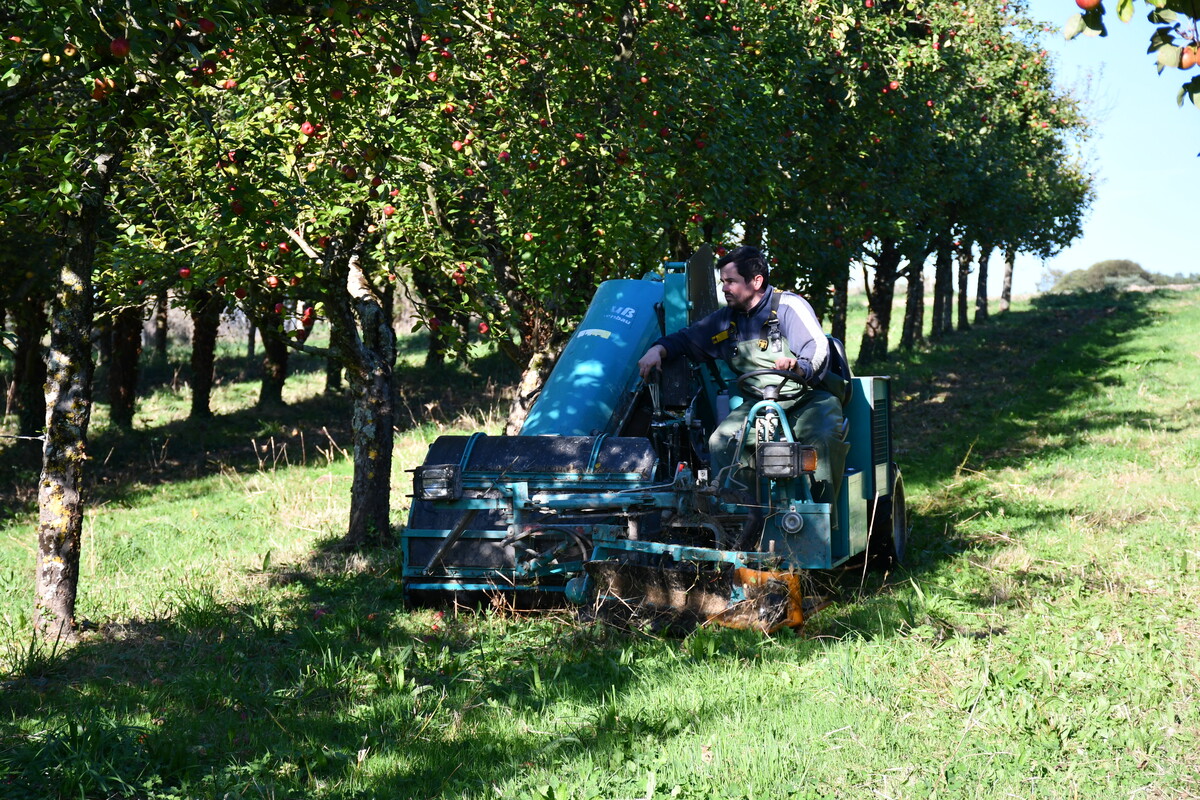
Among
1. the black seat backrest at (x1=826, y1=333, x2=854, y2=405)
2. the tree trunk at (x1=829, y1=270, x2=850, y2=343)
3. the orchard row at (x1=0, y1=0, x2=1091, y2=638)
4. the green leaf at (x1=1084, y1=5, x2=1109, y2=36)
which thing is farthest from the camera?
the tree trunk at (x1=829, y1=270, x2=850, y2=343)

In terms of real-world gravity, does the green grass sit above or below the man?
below

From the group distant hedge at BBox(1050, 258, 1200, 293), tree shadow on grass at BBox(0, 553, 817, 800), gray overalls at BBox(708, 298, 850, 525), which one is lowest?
tree shadow on grass at BBox(0, 553, 817, 800)

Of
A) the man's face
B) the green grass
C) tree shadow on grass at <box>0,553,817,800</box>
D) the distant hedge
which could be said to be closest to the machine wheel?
the green grass

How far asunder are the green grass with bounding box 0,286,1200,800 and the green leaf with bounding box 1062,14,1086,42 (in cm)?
255

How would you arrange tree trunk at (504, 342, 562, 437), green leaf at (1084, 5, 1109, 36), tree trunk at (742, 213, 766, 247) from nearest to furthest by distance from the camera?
green leaf at (1084, 5, 1109, 36)
tree trunk at (504, 342, 562, 437)
tree trunk at (742, 213, 766, 247)

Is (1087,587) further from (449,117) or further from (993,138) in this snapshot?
(993,138)

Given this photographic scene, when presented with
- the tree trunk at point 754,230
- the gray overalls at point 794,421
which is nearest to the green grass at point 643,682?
the gray overalls at point 794,421

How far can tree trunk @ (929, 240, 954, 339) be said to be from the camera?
107 feet

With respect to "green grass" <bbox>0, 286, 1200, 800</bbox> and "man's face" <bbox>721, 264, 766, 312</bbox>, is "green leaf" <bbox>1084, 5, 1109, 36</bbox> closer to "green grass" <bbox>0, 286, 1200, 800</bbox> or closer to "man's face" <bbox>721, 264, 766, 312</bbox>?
"green grass" <bbox>0, 286, 1200, 800</bbox>

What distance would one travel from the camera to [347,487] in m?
13.7

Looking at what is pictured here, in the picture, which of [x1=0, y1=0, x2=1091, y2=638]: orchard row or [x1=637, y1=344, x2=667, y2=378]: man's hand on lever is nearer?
[x1=0, y1=0, x2=1091, y2=638]: orchard row

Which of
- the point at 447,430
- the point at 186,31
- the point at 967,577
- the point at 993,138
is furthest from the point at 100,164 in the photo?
the point at 993,138

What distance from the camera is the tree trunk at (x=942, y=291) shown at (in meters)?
32.6

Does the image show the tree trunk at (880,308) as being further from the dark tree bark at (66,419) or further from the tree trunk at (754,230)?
the dark tree bark at (66,419)
